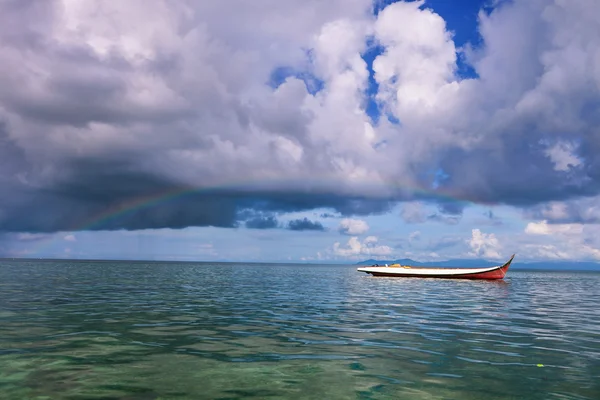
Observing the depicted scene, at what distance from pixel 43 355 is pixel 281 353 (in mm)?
9318

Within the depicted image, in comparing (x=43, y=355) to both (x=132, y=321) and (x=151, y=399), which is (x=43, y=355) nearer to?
(x=151, y=399)

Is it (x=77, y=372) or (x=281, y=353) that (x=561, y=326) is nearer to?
(x=281, y=353)

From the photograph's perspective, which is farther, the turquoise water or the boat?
the boat

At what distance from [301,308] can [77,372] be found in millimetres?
23405

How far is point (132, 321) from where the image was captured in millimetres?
26484

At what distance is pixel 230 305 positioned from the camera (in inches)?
1473

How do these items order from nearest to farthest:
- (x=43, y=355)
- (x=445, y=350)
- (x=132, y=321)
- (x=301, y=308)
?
(x=43, y=355), (x=445, y=350), (x=132, y=321), (x=301, y=308)

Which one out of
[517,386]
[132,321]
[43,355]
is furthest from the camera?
[132,321]

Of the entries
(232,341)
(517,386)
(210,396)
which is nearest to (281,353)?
(232,341)

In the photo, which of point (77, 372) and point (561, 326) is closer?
point (77, 372)

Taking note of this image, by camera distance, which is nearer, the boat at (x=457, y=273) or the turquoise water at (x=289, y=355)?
the turquoise water at (x=289, y=355)

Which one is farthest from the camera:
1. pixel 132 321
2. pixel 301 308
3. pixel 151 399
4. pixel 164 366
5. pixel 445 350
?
pixel 301 308

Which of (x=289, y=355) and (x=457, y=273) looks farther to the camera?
(x=457, y=273)

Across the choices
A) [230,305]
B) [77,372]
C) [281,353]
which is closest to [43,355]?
[77,372]
